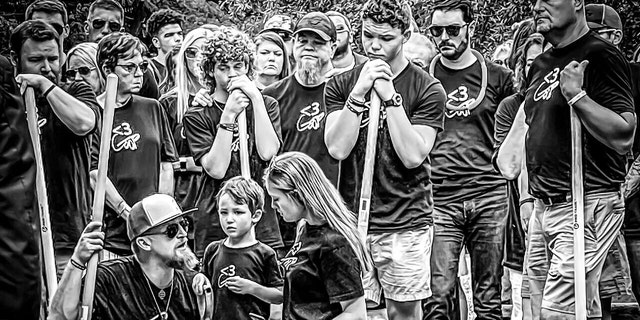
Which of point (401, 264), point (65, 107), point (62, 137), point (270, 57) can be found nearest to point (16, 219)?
point (65, 107)

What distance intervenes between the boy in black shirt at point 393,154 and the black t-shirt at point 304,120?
39.7 inches

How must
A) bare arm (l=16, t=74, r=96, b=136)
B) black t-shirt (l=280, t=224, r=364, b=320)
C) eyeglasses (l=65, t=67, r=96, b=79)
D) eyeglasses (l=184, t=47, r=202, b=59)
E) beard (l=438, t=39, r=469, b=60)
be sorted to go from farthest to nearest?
eyeglasses (l=184, t=47, r=202, b=59), beard (l=438, t=39, r=469, b=60), eyeglasses (l=65, t=67, r=96, b=79), bare arm (l=16, t=74, r=96, b=136), black t-shirt (l=280, t=224, r=364, b=320)

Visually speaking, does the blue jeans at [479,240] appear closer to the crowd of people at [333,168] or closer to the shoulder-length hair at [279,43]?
the crowd of people at [333,168]

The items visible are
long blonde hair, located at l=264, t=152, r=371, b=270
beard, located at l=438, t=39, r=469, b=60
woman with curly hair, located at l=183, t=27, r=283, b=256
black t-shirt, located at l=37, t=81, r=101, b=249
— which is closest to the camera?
long blonde hair, located at l=264, t=152, r=371, b=270

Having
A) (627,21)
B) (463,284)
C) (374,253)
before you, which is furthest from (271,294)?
(627,21)

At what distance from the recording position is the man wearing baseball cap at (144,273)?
6.73 metres

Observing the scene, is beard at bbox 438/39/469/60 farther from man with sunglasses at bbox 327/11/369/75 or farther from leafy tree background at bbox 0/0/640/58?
leafy tree background at bbox 0/0/640/58

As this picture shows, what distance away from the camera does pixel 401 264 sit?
24.8 feet

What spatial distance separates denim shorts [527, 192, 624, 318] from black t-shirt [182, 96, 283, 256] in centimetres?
228

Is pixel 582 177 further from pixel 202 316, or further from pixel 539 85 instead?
pixel 202 316

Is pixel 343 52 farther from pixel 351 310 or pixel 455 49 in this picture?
pixel 351 310

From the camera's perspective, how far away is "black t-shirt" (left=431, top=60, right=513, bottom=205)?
9117 mm

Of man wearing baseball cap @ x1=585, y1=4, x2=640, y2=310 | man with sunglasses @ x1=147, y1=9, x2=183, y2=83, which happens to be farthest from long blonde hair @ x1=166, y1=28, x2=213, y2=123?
man wearing baseball cap @ x1=585, y1=4, x2=640, y2=310

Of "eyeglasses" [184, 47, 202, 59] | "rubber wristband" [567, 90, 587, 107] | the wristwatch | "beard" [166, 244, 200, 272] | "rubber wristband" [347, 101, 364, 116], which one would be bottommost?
"beard" [166, 244, 200, 272]
